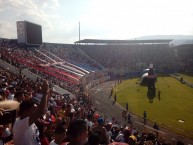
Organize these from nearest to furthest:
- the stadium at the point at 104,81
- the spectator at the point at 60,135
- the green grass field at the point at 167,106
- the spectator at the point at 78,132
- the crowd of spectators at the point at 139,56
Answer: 1. the spectator at the point at 78,132
2. the spectator at the point at 60,135
3. the stadium at the point at 104,81
4. the green grass field at the point at 167,106
5. the crowd of spectators at the point at 139,56

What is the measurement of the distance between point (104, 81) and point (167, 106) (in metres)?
30.6

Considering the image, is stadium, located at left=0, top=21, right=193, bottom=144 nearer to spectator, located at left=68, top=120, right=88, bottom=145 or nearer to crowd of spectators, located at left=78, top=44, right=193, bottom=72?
crowd of spectators, located at left=78, top=44, right=193, bottom=72

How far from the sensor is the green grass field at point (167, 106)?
2722 centimetres

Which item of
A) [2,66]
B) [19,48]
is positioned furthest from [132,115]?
[19,48]

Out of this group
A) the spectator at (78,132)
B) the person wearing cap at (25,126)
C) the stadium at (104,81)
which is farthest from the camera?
the stadium at (104,81)

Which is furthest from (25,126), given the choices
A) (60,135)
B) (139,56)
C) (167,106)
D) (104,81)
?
(139,56)

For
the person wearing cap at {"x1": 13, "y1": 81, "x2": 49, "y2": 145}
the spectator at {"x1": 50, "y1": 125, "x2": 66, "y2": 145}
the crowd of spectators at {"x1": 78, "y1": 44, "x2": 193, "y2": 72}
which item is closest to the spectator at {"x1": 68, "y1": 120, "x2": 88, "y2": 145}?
the person wearing cap at {"x1": 13, "y1": 81, "x2": 49, "y2": 145}

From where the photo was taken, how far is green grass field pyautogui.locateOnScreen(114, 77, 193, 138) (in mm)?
27219

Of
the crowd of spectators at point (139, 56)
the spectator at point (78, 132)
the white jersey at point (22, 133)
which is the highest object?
the spectator at point (78, 132)

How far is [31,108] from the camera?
5.50 m

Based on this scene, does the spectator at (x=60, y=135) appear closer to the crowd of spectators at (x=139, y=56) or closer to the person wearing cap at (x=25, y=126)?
the person wearing cap at (x=25, y=126)

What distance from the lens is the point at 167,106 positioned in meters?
35.6

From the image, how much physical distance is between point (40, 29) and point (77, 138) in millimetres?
52236

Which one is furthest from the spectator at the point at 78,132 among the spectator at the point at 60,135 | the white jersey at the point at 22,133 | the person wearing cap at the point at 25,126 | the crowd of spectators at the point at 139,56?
the crowd of spectators at the point at 139,56
